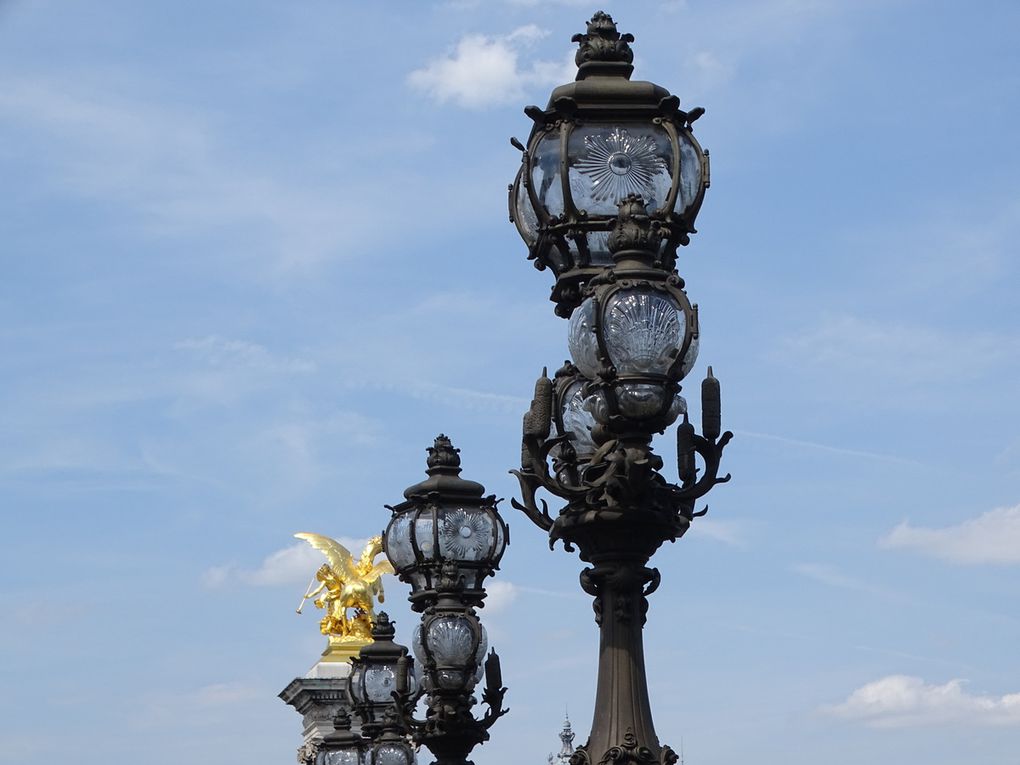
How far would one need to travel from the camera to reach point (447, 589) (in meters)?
16.3

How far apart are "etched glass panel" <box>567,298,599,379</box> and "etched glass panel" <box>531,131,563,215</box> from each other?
0.80 metres

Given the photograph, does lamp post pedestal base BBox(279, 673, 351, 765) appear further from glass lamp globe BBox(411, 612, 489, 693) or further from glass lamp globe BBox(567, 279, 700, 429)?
glass lamp globe BBox(567, 279, 700, 429)

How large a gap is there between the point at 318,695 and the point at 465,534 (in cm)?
4416

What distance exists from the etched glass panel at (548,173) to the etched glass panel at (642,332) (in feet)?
3.18

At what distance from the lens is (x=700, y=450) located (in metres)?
10.2

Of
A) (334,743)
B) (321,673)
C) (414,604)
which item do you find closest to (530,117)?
(414,604)

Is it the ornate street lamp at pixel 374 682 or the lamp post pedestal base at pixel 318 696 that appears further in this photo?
the lamp post pedestal base at pixel 318 696

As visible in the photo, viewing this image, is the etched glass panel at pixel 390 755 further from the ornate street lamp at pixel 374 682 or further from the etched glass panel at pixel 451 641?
the etched glass panel at pixel 451 641

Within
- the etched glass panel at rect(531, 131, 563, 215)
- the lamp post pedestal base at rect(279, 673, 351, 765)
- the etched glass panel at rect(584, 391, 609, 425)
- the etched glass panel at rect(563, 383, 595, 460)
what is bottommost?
the etched glass panel at rect(584, 391, 609, 425)

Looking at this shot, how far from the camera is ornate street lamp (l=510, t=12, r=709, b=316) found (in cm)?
1053

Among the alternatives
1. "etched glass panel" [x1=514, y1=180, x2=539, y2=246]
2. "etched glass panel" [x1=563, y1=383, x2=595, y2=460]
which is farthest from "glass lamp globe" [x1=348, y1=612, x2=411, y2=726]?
"etched glass panel" [x1=514, y1=180, x2=539, y2=246]

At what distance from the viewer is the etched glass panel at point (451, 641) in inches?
622

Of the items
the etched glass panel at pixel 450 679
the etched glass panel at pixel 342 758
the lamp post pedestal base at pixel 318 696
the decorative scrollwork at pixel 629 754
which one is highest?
the lamp post pedestal base at pixel 318 696

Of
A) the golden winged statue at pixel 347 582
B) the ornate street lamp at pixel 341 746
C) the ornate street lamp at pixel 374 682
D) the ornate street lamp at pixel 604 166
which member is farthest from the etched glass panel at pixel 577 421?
the golden winged statue at pixel 347 582
